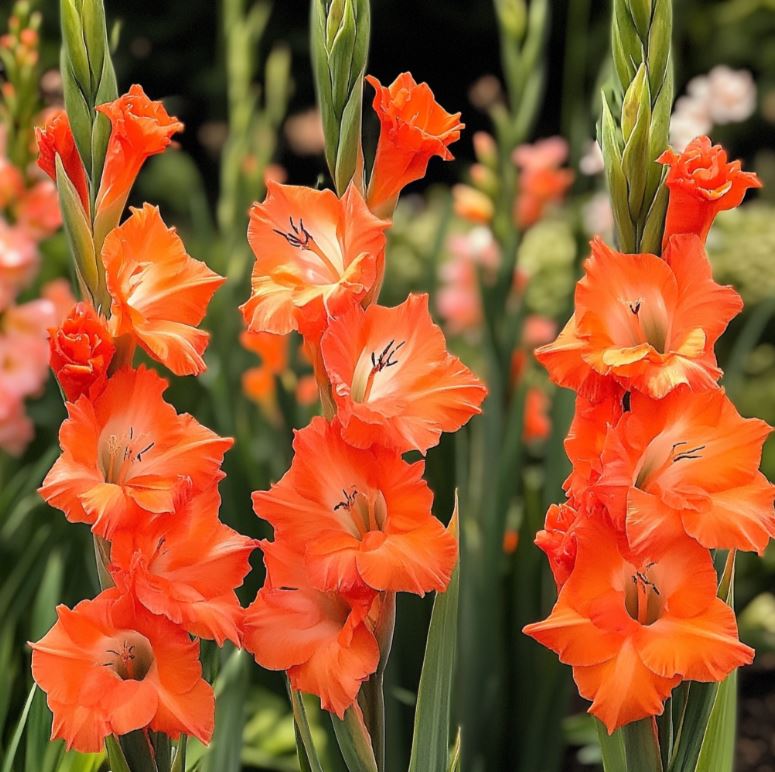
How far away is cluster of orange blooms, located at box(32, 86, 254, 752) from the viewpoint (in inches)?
23.5

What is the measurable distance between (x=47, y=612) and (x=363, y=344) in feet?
2.10

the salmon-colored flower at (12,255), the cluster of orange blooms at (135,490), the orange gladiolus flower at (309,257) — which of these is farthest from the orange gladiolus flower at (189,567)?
the salmon-colored flower at (12,255)

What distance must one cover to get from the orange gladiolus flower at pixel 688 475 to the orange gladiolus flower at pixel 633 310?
1.0 inches

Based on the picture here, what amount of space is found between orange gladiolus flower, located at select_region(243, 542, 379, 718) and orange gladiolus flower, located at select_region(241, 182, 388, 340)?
121 millimetres

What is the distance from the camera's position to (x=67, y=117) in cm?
64

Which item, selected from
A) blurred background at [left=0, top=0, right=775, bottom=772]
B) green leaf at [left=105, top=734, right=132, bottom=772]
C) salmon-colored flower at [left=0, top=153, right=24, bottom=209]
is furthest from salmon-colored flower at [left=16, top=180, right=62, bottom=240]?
green leaf at [left=105, top=734, right=132, bottom=772]

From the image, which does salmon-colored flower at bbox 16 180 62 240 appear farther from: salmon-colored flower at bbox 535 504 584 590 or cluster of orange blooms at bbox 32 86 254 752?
salmon-colored flower at bbox 535 504 584 590

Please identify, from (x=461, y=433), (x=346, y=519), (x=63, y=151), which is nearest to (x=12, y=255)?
(x=461, y=433)

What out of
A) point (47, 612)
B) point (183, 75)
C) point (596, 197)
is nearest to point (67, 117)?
point (47, 612)

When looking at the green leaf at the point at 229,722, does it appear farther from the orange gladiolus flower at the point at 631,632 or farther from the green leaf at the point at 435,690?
the orange gladiolus flower at the point at 631,632

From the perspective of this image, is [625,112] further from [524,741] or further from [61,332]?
[524,741]

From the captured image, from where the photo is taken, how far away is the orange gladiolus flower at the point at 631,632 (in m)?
0.60

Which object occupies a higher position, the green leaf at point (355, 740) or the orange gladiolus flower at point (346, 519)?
the orange gladiolus flower at point (346, 519)

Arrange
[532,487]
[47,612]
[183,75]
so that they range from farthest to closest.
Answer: [183,75] < [532,487] < [47,612]
